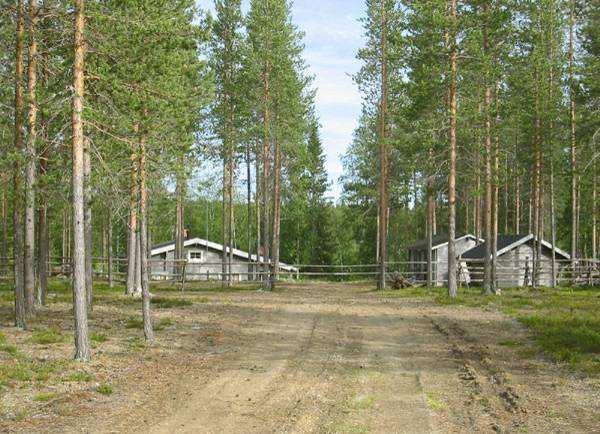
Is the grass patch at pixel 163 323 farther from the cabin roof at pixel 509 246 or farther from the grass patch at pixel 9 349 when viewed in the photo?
the cabin roof at pixel 509 246

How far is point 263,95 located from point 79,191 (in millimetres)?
21362

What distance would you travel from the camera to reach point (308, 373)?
11.2m

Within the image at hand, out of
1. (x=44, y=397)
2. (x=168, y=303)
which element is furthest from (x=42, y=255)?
(x=44, y=397)

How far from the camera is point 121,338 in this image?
14.9 metres

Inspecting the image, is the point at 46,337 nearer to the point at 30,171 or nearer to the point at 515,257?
the point at 30,171

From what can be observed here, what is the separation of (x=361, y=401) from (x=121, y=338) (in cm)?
771

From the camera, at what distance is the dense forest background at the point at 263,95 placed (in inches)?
503

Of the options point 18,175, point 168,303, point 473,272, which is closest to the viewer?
point 18,175

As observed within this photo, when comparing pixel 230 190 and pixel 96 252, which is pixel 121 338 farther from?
pixel 96 252

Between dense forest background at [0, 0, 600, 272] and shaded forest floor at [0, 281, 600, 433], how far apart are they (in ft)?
10.8

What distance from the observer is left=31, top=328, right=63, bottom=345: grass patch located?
13.9 metres

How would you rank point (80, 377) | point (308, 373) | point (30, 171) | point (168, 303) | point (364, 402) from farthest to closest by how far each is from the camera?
point (168, 303)
point (30, 171)
point (308, 373)
point (80, 377)
point (364, 402)

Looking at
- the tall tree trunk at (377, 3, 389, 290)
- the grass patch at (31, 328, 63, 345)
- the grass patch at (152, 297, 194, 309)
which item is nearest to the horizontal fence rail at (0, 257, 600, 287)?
the tall tree trunk at (377, 3, 389, 290)

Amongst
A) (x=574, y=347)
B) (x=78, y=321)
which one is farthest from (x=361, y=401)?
(x=574, y=347)
